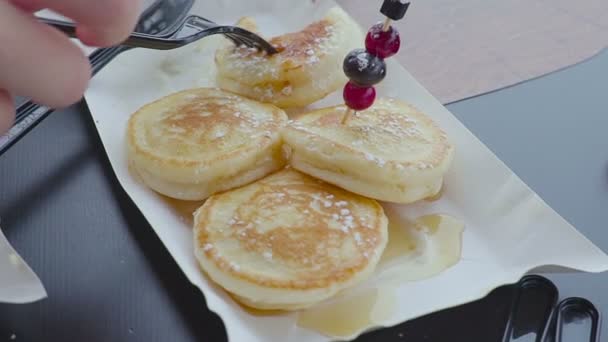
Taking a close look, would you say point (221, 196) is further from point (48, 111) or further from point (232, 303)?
point (48, 111)

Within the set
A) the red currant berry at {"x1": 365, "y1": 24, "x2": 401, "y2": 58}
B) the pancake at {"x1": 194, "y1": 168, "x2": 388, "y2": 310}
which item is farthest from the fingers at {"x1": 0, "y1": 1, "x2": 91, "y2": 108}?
the red currant berry at {"x1": 365, "y1": 24, "x2": 401, "y2": 58}

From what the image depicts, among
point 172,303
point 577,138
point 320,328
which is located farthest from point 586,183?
point 172,303

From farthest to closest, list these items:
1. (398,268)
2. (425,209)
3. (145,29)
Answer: (145,29) → (425,209) → (398,268)

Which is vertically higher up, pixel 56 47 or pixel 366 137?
pixel 56 47

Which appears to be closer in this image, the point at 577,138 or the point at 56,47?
the point at 56,47

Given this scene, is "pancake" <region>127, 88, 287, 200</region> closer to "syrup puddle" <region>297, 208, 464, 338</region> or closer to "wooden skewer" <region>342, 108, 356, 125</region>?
"wooden skewer" <region>342, 108, 356, 125</region>

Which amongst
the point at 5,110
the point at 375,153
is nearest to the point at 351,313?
the point at 375,153

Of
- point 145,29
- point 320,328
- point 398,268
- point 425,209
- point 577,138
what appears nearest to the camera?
point 320,328
